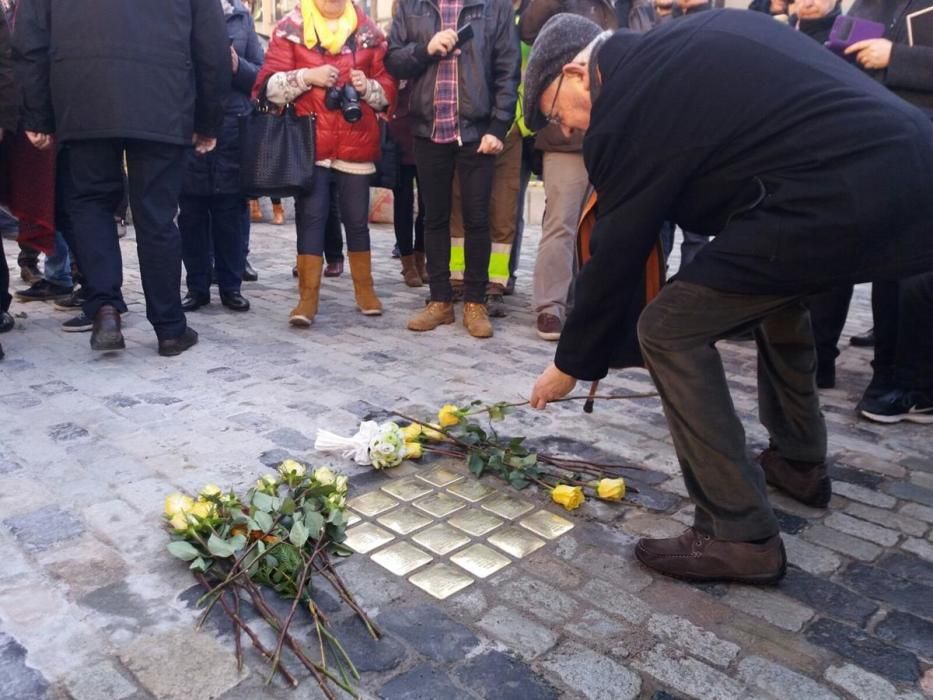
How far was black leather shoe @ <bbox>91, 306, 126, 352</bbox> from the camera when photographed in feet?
14.4

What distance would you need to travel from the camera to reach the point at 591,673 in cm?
196

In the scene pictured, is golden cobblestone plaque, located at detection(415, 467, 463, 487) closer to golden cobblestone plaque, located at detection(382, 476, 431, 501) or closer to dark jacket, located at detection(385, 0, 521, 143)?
golden cobblestone plaque, located at detection(382, 476, 431, 501)

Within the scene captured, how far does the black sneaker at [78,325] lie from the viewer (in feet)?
16.2

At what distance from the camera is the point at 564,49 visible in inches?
93.2

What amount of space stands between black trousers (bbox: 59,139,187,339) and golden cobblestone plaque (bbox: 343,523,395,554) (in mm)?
2353

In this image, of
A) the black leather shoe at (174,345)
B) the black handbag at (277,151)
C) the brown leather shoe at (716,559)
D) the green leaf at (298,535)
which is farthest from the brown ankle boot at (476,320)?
the green leaf at (298,535)

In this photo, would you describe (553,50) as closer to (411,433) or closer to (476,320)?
(411,433)

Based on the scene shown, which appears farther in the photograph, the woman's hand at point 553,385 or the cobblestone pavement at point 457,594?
the woman's hand at point 553,385

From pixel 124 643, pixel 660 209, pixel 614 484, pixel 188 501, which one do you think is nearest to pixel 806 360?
pixel 614 484

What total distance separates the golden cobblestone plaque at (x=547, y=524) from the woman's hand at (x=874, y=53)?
96.3 inches

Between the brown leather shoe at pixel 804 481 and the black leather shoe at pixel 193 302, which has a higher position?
the brown leather shoe at pixel 804 481

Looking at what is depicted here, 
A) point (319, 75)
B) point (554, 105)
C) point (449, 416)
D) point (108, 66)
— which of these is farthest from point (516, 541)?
point (319, 75)

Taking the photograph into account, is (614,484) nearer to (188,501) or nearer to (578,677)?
(578,677)

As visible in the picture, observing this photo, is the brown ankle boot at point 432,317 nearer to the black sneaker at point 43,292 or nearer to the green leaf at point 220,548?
the black sneaker at point 43,292
